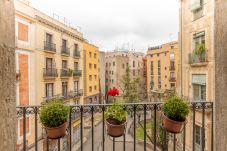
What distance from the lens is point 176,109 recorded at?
9.28 ft

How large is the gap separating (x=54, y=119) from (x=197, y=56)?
403 inches

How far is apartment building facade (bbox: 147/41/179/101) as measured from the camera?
2915cm

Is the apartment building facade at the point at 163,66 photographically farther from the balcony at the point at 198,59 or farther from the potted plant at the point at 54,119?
the potted plant at the point at 54,119

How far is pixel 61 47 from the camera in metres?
19.6

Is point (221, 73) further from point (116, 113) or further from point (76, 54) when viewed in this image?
point (76, 54)

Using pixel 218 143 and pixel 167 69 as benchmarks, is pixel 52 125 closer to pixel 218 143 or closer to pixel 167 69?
pixel 218 143

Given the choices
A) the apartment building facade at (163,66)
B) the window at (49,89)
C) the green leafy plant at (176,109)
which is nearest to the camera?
the green leafy plant at (176,109)

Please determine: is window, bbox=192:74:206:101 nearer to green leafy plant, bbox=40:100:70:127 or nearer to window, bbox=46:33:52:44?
green leafy plant, bbox=40:100:70:127

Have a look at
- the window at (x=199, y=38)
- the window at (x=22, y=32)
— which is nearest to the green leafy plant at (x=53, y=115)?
the window at (x=199, y=38)

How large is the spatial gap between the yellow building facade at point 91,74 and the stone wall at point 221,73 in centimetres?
2331

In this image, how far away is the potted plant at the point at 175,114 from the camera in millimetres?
2832

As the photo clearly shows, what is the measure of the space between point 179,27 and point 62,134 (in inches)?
479

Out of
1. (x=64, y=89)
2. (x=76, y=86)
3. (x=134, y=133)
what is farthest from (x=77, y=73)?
(x=134, y=133)

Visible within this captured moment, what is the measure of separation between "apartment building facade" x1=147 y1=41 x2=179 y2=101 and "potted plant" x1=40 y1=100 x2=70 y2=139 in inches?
1058
